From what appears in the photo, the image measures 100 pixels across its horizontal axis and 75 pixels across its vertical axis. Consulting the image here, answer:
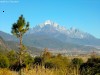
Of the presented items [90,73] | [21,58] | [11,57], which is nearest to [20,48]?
[21,58]

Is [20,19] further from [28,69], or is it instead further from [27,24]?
[28,69]

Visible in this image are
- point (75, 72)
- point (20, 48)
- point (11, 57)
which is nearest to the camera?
point (75, 72)

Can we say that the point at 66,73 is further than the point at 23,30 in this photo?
No

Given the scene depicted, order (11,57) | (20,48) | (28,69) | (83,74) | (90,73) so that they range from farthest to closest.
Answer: (11,57), (20,48), (90,73), (83,74), (28,69)

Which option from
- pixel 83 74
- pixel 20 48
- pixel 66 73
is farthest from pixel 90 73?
pixel 20 48

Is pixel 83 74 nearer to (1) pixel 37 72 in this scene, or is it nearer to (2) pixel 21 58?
(1) pixel 37 72

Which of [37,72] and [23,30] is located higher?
[23,30]

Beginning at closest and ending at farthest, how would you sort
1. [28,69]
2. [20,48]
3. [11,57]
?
1. [28,69]
2. [20,48]
3. [11,57]

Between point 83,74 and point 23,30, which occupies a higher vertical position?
point 23,30

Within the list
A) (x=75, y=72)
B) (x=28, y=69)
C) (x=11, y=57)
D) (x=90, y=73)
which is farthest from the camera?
(x=11, y=57)

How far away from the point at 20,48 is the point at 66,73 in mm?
44615

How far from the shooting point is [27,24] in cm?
5969

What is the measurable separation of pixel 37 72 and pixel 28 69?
0.69m

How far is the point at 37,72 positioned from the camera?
1419cm
